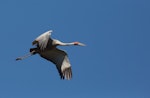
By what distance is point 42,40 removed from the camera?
137 ft

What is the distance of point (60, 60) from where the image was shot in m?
46.5

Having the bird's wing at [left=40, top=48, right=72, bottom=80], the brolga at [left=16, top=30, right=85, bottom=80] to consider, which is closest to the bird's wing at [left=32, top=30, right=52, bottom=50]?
the brolga at [left=16, top=30, right=85, bottom=80]

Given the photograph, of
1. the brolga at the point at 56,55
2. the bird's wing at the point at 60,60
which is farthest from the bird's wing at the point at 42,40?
the bird's wing at the point at 60,60

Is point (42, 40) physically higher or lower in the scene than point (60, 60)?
lower

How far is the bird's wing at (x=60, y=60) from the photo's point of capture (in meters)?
45.6

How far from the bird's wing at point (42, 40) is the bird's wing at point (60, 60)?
3.60 m

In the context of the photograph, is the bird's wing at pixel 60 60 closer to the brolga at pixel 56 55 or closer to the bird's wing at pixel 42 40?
the brolga at pixel 56 55

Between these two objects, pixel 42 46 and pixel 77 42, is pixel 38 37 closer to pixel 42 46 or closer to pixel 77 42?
pixel 42 46

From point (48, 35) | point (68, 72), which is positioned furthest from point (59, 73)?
point (48, 35)

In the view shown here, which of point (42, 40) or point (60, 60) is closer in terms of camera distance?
point (42, 40)

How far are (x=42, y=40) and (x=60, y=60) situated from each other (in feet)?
16.9

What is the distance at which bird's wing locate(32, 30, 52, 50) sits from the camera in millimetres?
41125

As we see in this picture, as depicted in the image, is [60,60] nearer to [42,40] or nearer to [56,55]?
[56,55]

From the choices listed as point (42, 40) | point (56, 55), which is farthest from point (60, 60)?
point (42, 40)
